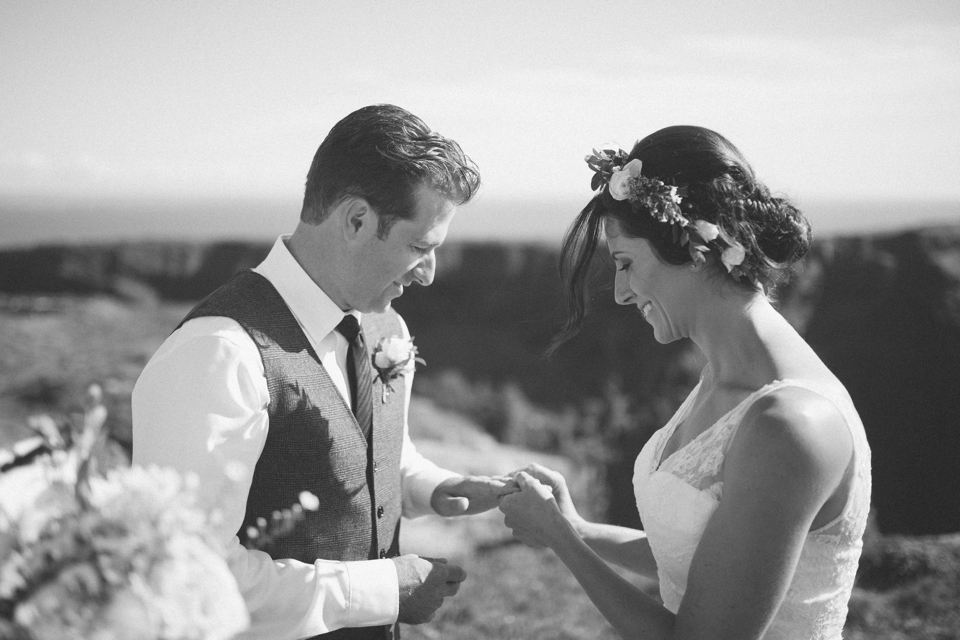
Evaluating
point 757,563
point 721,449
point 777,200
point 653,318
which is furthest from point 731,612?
point 777,200

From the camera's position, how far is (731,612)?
5.82 ft

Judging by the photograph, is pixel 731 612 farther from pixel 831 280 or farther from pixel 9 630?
pixel 831 280

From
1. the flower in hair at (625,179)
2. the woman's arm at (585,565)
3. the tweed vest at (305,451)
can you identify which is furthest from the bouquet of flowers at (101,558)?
the flower in hair at (625,179)

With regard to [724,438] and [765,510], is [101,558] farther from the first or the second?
[724,438]

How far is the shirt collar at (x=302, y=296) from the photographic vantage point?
2375mm

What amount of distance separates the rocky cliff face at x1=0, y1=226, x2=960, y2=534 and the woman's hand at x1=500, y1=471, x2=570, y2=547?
5042 mm

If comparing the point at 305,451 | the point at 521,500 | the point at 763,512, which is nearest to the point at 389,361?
the point at 305,451

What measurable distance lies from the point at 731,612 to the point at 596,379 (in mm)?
6853

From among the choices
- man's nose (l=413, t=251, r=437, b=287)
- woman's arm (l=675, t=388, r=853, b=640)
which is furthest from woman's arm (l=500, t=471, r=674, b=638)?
man's nose (l=413, t=251, r=437, b=287)

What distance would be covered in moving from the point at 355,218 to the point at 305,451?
2.51 feet

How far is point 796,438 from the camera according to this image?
1.73m

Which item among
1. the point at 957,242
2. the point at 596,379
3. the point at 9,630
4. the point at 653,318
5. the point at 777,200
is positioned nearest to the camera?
the point at 9,630

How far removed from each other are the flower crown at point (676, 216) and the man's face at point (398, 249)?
59cm

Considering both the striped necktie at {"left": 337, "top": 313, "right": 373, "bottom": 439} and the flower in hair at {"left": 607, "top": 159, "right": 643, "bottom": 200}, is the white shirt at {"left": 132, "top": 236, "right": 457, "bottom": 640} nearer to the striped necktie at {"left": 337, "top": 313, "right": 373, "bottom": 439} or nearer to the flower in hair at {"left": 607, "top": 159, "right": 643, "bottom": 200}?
the striped necktie at {"left": 337, "top": 313, "right": 373, "bottom": 439}
